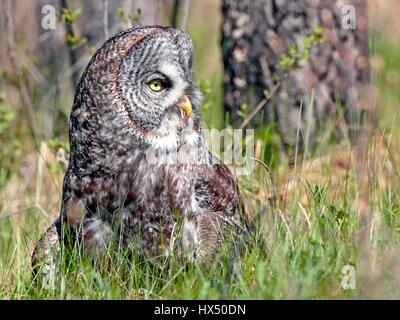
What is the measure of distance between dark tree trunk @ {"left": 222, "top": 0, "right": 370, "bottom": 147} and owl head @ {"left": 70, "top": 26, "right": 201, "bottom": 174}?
84.9 inches

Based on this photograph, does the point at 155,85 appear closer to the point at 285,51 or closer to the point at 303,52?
the point at 303,52

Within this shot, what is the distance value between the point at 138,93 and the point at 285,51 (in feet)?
8.52

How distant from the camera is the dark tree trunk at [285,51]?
555cm

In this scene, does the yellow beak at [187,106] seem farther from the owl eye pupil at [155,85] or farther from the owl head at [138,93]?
the owl eye pupil at [155,85]

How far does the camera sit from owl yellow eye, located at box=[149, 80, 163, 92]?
3.40 metres

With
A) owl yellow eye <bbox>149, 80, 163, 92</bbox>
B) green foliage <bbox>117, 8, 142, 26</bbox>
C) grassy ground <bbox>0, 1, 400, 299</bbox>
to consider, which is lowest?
grassy ground <bbox>0, 1, 400, 299</bbox>

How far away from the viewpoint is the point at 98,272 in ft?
11.0

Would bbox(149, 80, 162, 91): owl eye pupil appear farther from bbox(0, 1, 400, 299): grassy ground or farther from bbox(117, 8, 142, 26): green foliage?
bbox(117, 8, 142, 26): green foliage

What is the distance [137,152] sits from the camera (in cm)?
352

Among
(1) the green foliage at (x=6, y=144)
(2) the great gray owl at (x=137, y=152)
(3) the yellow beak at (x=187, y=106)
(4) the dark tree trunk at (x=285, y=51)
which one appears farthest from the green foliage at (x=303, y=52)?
(1) the green foliage at (x=6, y=144)

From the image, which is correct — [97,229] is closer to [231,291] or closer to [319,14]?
[231,291]

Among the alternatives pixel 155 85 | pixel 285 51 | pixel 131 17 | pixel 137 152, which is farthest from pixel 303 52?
pixel 137 152

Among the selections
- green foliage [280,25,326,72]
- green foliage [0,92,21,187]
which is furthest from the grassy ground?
green foliage [0,92,21,187]
